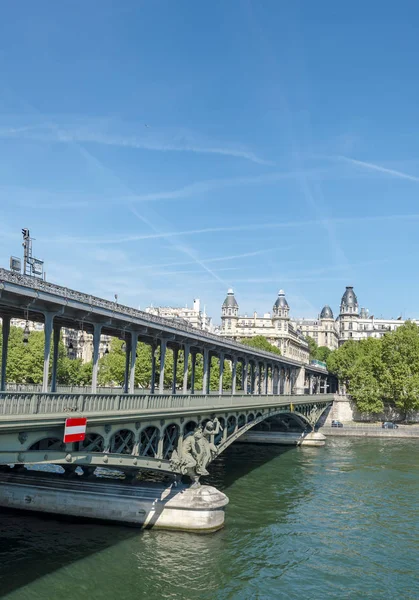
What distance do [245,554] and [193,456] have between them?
658 cm

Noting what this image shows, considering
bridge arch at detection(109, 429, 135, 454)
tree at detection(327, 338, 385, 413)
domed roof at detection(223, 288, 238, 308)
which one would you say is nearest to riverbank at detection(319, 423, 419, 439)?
tree at detection(327, 338, 385, 413)

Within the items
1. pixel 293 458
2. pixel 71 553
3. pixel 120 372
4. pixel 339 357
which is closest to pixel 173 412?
pixel 71 553

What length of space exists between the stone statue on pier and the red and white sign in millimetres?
10765

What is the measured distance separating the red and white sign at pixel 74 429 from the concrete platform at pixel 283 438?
56.8 metres

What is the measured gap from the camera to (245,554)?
1189 inches

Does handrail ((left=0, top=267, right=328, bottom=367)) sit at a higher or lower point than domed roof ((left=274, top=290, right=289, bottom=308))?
lower

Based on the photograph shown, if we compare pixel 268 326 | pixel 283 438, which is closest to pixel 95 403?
pixel 283 438

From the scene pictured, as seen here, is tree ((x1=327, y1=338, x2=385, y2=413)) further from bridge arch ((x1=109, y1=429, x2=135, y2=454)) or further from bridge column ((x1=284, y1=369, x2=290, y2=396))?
bridge arch ((x1=109, y1=429, x2=135, y2=454))

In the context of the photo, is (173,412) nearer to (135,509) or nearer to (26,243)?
(135,509)

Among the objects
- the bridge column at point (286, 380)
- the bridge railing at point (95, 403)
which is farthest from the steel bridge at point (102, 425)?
the bridge column at point (286, 380)

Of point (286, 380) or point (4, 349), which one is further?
point (286, 380)

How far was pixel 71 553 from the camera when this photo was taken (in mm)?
29094

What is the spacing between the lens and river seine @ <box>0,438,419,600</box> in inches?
1019

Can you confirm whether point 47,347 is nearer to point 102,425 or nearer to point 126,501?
point 102,425
